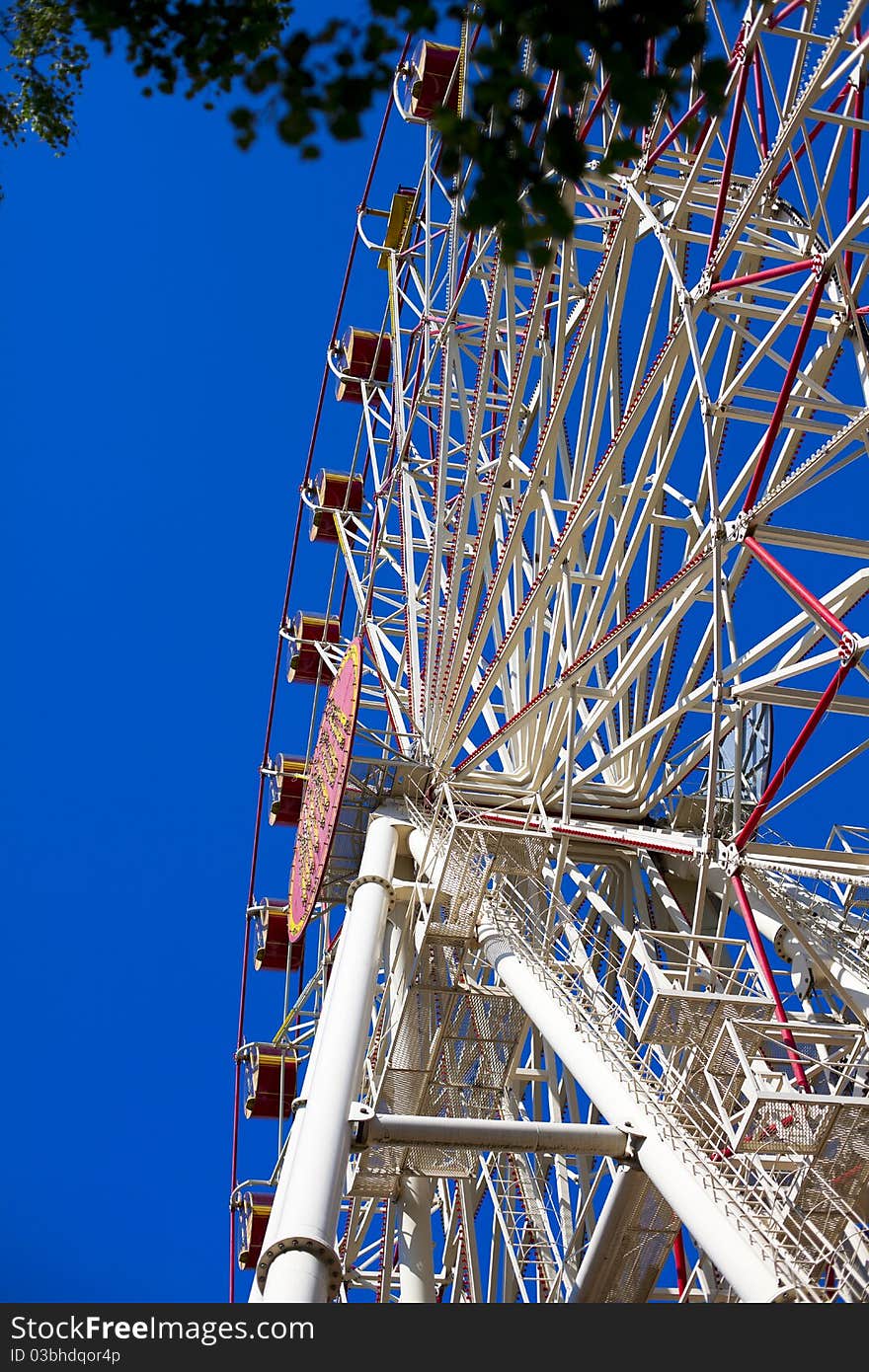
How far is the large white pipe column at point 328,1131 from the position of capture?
31.9 feet

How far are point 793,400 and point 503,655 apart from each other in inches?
190

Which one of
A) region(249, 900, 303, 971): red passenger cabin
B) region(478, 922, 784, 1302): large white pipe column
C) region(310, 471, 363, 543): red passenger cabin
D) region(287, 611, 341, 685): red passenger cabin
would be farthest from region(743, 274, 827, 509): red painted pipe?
region(310, 471, 363, 543): red passenger cabin

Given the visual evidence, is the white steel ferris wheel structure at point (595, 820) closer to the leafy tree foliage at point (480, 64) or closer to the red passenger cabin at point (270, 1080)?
the red passenger cabin at point (270, 1080)

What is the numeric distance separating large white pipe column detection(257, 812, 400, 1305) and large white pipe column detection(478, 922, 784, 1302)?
1.45 meters

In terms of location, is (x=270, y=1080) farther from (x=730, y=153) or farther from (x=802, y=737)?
(x=730, y=153)

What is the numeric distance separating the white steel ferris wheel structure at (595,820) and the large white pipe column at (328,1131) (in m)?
0.04

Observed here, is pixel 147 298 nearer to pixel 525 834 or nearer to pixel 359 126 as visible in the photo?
pixel 525 834

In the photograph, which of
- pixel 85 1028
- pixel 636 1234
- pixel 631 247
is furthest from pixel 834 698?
pixel 85 1028

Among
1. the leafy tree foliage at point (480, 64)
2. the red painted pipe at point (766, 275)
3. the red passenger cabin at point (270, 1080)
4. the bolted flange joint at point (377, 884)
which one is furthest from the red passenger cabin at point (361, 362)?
the leafy tree foliage at point (480, 64)

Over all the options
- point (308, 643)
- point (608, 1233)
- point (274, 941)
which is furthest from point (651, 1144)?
point (308, 643)

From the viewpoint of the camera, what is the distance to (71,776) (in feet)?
246

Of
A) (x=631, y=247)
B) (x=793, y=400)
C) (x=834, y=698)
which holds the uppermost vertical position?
(x=631, y=247)

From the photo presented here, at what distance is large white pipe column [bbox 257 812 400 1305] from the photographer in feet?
31.9

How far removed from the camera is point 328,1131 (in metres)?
11.4
